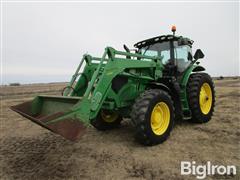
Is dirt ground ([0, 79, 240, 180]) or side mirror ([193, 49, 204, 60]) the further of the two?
side mirror ([193, 49, 204, 60])

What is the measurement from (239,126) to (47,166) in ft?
15.1

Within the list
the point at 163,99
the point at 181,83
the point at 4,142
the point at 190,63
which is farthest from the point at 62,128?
the point at 190,63

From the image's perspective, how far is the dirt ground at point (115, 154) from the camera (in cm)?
321

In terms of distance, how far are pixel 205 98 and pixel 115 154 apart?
341 cm

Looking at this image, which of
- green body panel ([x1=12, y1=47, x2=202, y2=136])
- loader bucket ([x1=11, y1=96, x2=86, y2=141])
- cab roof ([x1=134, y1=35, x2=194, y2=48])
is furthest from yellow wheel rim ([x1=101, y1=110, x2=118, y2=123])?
cab roof ([x1=134, y1=35, x2=194, y2=48])

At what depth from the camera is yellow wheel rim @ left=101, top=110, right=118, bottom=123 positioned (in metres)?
5.50

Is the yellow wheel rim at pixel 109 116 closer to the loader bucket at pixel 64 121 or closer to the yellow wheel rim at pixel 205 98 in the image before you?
the loader bucket at pixel 64 121

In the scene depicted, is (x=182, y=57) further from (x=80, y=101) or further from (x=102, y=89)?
(x=80, y=101)

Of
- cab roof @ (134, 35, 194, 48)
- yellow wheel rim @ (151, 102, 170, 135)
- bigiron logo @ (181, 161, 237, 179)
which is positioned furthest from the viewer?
cab roof @ (134, 35, 194, 48)

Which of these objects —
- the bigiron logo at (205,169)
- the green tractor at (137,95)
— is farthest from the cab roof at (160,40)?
the bigiron logo at (205,169)

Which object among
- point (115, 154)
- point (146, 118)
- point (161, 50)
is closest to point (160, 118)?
point (146, 118)

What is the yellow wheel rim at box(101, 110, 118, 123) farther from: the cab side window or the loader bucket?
the cab side window

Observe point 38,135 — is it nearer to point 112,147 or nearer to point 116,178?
point 112,147

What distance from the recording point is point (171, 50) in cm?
550
